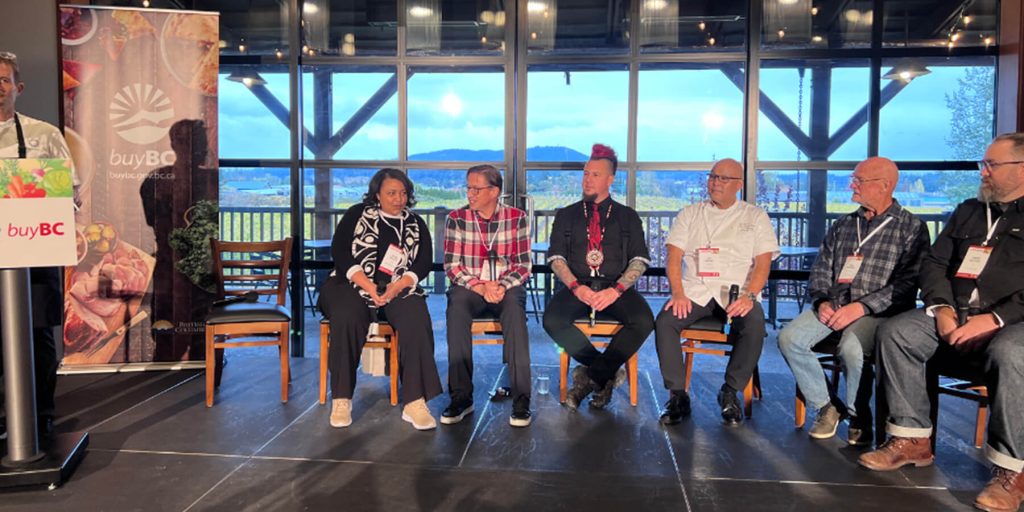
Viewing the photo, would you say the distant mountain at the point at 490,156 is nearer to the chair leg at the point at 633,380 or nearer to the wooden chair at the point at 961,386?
the chair leg at the point at 633,380

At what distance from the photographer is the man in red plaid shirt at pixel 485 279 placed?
3.11 m

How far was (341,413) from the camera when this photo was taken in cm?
298

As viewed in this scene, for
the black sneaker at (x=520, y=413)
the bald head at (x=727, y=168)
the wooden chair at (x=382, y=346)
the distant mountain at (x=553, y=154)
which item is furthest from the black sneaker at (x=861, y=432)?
the distant mountain at (x=553, y=154)

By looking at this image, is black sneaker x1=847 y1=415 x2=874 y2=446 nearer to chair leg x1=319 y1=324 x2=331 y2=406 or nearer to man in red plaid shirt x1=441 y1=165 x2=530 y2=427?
man in red plaid shirt x1=441 y1=165 x2=530 y2=427

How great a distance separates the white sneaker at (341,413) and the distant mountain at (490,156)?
6.22ft

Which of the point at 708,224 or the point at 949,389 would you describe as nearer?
the point at 949,389

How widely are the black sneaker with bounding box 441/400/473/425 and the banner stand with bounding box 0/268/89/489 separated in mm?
1433

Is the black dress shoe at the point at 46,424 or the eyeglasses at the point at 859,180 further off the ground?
the eyeglasses at the point at 859,180

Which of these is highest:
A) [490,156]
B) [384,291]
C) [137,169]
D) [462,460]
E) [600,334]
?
[490,156]

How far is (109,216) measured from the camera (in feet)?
12.1

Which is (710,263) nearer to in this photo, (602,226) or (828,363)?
(602,226)

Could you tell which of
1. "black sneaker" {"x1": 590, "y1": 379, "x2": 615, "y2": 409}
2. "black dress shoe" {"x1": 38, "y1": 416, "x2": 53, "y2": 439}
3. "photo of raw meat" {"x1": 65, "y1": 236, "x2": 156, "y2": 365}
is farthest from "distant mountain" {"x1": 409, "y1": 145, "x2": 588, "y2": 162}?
"black dress shoe" {"x1": 38, "y1": 416, "x2": 53, "y2": 439}

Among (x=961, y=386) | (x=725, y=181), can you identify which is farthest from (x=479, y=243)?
(x=961, y=386)

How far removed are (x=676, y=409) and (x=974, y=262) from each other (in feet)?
4.32
